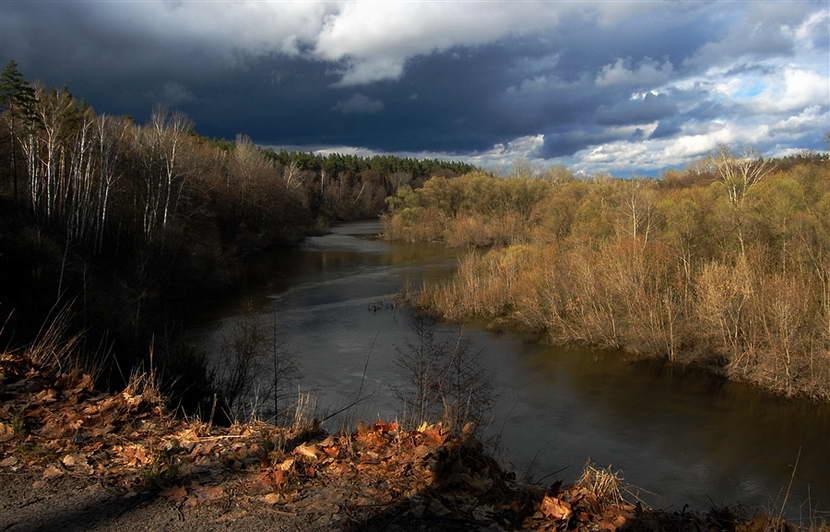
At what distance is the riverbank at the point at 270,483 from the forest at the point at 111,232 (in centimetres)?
586

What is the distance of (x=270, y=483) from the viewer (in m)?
4.41

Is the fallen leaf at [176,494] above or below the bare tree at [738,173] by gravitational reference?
below

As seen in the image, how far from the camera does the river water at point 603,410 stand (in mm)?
12844

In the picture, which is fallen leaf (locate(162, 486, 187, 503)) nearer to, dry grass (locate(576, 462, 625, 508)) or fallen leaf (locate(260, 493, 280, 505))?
fallen leaf (locate(260, 493, 280, 505))

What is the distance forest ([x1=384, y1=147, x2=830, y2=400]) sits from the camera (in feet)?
61.5

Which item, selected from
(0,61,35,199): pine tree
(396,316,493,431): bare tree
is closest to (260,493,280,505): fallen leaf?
(396,316,493,431): bare tree

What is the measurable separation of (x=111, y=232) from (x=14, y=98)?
7.68 meters

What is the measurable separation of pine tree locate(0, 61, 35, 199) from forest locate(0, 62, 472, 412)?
5 centimetres

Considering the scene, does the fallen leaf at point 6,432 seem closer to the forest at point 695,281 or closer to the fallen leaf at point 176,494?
the fallen leaf at point 176,494

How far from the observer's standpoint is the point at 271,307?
96.4 feet

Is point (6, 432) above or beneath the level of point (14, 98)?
beneath

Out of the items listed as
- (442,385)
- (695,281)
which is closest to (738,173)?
(695,281)

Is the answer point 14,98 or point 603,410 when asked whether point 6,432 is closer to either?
point 603,410

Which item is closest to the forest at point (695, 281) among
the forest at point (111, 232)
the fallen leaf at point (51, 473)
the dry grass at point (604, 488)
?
the forest at point (111, 232)
